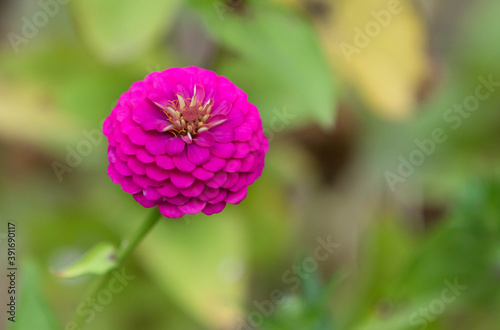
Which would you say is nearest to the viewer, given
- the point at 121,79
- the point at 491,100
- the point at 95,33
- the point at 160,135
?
the point at 160,135

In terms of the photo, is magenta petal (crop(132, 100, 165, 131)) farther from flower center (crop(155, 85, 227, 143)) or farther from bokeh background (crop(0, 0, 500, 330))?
bokeh background (crop(0, 0, 500, 330))

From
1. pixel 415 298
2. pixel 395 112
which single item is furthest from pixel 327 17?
pixel 415 298

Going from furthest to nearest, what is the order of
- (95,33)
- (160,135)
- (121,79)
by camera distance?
1. (121,79)
2. (95,33)
3. (160,135)

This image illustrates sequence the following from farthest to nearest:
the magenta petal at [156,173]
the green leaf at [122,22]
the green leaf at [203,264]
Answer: the green leaf at [203,264] → the green leaf at [122,22] → the magenta petal at [156,173]

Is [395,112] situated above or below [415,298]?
above

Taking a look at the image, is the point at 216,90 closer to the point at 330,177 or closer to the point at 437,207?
the point at 330,177

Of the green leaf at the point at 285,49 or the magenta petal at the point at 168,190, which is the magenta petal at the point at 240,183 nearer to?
the magenta petal at the point at 168,190

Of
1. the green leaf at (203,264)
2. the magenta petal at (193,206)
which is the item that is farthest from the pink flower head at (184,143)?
the green leaf at (203,264)
